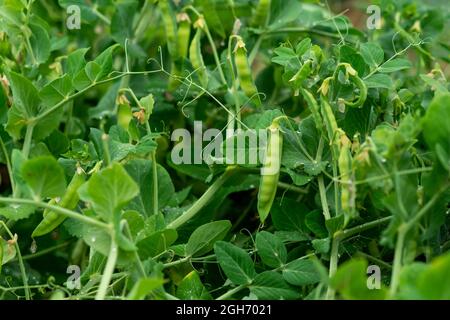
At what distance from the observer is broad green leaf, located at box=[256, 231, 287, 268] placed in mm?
833

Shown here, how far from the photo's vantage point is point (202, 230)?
0.86 meters

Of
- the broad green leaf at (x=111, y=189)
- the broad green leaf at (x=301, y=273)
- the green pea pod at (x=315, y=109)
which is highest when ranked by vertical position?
the green pea pod at (x=315, y=109)

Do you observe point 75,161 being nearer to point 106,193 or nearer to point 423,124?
point 106,193

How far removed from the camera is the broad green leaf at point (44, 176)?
708 millimetres

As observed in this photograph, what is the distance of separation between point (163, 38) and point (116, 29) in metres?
0.23

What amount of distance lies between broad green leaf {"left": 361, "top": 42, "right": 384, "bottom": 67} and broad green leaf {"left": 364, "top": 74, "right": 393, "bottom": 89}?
2 centimetres

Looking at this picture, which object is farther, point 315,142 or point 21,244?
point 21,244

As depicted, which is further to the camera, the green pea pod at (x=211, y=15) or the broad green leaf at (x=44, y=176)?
the green pea pod at (x=211, y=15)

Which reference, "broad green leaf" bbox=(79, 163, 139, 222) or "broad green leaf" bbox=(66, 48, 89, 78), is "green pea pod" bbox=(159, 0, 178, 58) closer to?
"broad green leaf" bbox=(66, 48, 89, 78)

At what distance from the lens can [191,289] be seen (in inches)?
32.0

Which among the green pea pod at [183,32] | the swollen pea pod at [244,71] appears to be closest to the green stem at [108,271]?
the swollen pea pod at [244,71]

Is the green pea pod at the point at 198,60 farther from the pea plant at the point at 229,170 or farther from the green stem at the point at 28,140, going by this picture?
the green stem at the point at 28,140
